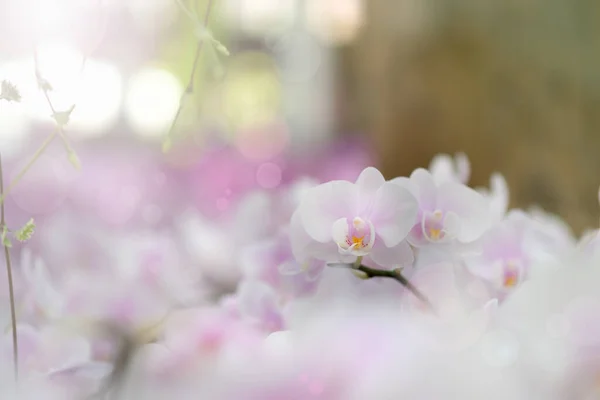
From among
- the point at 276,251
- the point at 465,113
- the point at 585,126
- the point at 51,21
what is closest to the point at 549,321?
the point at 276,251

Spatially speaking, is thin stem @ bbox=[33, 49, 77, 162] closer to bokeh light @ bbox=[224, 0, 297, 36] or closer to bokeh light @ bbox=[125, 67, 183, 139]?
bokeh light @ bbox=[125, 67, 183, 139]

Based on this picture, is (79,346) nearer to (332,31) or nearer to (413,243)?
(413,243)

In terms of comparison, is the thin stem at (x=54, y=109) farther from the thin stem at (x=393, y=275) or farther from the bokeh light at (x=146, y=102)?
the bokeh light at (x=146, y=102)

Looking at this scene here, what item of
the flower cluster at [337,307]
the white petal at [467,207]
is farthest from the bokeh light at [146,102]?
the white petal at [467,207]

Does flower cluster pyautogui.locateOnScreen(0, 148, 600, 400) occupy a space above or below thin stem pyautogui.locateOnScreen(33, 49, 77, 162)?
below

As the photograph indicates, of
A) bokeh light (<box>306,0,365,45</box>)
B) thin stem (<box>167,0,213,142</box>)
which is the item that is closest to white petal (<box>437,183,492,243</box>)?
thin stem (<box>167,0,213,142</box>)

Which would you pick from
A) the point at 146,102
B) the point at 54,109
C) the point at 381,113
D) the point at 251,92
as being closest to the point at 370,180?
the point at 54,109
